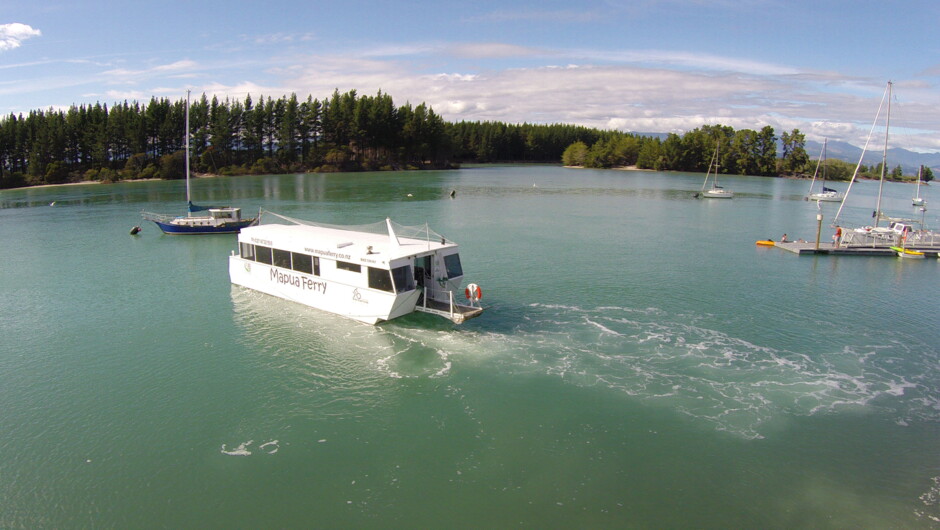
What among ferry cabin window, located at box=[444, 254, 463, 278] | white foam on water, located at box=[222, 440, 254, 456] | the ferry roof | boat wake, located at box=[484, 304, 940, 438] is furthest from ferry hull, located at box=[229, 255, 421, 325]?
white foam on water, located at box=[222, 440, 254, 456]

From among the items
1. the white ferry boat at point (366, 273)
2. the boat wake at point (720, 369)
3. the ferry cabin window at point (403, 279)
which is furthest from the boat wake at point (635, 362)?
the ferry cabin window at point (403, 279)

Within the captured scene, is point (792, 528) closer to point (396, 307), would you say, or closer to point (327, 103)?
point (396, 307)

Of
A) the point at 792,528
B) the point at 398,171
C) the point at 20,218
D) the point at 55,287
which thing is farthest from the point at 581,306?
the point at 398,171

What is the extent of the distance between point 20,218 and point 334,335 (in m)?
61.3

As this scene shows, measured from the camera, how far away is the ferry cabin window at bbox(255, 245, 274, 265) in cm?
2860

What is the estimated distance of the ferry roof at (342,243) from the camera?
24.0 m

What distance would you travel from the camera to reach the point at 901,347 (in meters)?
24.2

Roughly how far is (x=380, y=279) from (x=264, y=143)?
13052 cm

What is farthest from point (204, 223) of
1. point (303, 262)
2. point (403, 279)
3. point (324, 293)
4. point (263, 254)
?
point (403, 279)

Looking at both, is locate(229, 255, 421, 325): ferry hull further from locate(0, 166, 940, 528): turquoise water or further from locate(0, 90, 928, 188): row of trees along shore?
locate(0, 90, 928, 188): row of trees along shore

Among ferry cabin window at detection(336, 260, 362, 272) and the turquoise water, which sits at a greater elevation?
ferry cabin window at detection(336, 260, 362, 272)

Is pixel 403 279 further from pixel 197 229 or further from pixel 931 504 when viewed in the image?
pixel 197 229

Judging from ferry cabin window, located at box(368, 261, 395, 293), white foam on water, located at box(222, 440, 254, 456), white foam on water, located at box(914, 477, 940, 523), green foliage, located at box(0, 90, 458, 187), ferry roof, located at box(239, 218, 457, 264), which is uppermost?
green foliage, located at box(0, 90, 458, 187)

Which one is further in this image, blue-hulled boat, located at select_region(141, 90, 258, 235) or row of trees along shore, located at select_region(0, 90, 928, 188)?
row of trees along shore, located at select_region(0, 90, 928, 188)
